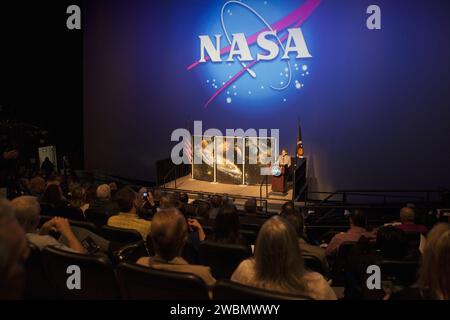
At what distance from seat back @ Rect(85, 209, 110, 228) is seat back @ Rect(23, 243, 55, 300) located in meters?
1.68

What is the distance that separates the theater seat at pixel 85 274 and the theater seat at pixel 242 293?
664mm

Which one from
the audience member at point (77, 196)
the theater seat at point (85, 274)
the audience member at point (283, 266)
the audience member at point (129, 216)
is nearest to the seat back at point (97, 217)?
the audience member at point (129, 216)

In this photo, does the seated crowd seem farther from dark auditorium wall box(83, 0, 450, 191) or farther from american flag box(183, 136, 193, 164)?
american flag box(183, 136, 193, 164)

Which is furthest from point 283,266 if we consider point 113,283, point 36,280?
point 36,280

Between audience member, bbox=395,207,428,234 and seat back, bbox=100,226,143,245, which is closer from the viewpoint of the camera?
seat back, bbox=100,226,143,245

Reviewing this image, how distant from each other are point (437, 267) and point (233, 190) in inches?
328

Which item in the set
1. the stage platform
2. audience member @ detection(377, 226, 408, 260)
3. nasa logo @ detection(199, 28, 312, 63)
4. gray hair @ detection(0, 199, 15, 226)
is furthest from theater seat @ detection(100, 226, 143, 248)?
nasa logo @ detection(199, 28, 312, 63)

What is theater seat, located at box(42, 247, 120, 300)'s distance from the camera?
232 centimetres

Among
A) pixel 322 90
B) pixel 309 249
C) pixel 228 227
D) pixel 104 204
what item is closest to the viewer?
pixel 228 227

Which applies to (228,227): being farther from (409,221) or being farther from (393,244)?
(409,221)

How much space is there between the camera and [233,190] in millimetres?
10125

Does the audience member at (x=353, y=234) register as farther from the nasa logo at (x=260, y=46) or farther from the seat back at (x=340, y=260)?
the nasa logo at (x=260, y=46)

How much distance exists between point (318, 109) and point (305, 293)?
27.7 feet

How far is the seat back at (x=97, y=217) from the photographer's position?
446 centimetres
